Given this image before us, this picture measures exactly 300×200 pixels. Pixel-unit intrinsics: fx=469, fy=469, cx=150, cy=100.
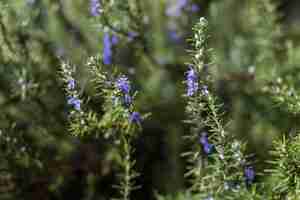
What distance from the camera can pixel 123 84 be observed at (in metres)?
0.65

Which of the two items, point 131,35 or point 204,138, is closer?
point 204,138

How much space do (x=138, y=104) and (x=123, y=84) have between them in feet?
1.14

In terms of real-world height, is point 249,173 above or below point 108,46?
below

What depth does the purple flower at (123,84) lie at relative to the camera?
2.14 ft

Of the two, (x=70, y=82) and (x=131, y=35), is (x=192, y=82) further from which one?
(x=131, y=35)

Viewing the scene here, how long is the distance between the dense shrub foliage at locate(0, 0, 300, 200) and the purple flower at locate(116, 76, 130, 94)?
0.06 meters

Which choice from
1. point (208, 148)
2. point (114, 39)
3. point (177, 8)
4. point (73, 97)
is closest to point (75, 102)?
point (73, 97)

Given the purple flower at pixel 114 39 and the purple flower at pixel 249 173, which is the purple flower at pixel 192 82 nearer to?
the purple flower at pixel 249 173

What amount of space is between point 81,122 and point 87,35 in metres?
0.51

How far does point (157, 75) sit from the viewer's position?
3.73 feet

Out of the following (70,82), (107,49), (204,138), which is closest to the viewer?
(70,82)

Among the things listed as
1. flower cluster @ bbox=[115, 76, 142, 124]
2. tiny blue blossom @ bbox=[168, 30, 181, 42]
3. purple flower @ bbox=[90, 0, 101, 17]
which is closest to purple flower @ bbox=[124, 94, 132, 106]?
flower cluster @ bbox=[115, 76, 142, 124]

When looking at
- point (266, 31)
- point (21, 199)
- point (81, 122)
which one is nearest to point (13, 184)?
point (21, 199)

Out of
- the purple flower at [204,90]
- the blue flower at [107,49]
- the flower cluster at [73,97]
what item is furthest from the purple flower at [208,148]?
the blue flower at [107,49]
